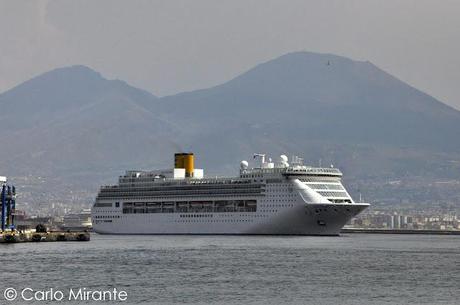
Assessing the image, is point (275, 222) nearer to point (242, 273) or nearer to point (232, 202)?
point (232, 202)

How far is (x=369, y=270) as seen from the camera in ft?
239

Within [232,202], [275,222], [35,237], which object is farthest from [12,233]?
[232,202]

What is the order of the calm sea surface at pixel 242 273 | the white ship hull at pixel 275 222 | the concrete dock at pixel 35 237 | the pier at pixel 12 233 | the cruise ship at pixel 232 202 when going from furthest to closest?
the cruise ship at pixel 232 202
the white ship hull at pixel 275 222
the pier at pixel 12 233
the concrete dock at pixel 35 237
the calm sea surface at pixel 242 273

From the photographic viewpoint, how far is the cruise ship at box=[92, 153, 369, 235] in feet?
398

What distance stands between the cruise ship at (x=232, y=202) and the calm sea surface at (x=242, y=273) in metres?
21.1

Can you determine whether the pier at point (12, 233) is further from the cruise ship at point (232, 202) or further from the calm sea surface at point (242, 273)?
the cruise ship at point (232, 202)

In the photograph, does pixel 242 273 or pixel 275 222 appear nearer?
pixel 242 273

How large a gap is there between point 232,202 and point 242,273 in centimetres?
5896

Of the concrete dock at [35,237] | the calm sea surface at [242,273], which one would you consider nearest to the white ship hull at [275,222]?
the concrete dock at [35,237]

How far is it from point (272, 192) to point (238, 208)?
16.1ft

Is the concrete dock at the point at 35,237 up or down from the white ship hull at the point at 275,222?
down

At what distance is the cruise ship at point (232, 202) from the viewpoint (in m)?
121

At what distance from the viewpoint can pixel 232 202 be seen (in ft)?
420

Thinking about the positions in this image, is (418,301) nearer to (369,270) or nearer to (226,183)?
(369,270)
